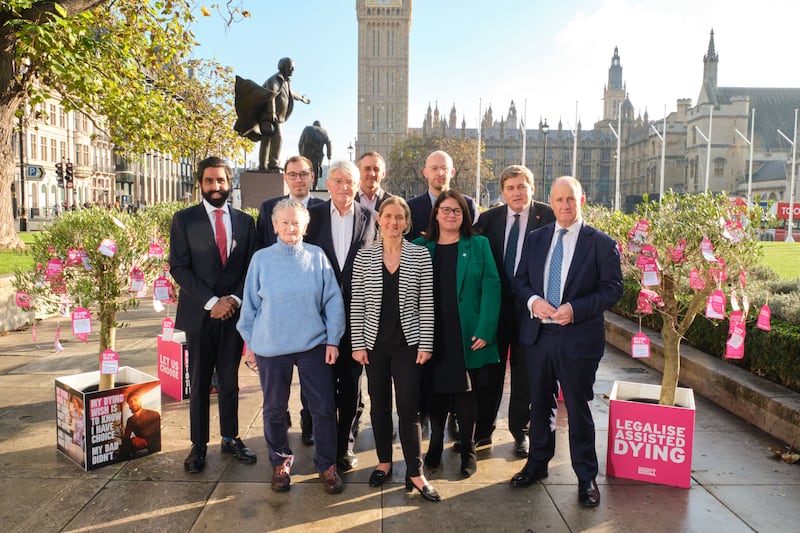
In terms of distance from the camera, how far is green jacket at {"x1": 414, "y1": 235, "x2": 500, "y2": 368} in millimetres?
3656

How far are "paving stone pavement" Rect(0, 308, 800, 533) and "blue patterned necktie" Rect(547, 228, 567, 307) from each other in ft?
3.78

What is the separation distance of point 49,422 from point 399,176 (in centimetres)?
5366

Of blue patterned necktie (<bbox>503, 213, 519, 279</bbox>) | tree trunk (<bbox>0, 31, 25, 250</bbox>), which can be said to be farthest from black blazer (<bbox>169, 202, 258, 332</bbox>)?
tree trunk (<bbox>0, 31, 25, 250</bbox>)

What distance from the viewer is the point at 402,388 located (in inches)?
137

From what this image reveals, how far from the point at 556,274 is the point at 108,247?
2.82 meters

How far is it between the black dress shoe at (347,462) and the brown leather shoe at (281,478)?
43 cm

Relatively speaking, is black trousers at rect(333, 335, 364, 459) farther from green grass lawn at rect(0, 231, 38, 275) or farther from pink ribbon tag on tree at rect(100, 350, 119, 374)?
green grass lawn at rect(0, 231, 38, 275)

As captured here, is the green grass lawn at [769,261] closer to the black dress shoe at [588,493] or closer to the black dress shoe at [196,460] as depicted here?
the black dress shoe at [196,460]

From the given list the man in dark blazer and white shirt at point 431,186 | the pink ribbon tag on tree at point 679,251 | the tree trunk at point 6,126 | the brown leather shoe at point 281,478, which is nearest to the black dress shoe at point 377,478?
the brown leather shoe at point 281,478

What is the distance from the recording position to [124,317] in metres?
9.74

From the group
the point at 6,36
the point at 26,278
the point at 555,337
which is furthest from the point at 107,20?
the point at 555,337

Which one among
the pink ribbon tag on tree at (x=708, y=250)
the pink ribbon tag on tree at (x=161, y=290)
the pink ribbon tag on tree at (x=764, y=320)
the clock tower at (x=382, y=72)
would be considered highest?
the clock tower at (x=382, y=72)

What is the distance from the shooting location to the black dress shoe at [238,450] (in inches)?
156

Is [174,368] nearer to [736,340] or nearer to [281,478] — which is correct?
[281,478]
